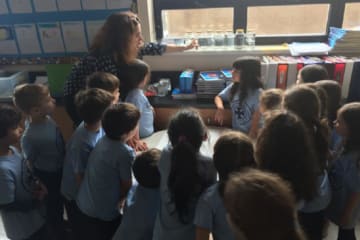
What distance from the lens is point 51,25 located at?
2.35 metres

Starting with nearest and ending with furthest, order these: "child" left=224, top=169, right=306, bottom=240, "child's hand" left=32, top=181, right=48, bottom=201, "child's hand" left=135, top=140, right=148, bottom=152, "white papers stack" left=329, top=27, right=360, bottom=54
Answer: "child" left=224, top=169, right=306, bottom=240
"child's hand" left=32, top=181, right=48, bottom=201
"child's hand" left=135, top=140, right=148, bottom=152
"white papers stack" left=329, top=27, right=360, bottom=54

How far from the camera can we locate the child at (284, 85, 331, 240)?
1.23 metres

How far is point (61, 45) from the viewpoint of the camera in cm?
240

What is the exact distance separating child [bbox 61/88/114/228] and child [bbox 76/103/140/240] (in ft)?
0.21

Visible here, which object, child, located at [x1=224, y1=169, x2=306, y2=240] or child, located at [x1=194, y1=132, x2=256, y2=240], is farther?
child, located at [x1=194, y1=132, x2=256, y2=240]

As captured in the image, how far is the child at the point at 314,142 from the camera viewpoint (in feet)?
4.04

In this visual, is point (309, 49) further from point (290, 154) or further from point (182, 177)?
point (182, 177)

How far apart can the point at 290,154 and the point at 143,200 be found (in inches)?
23.1

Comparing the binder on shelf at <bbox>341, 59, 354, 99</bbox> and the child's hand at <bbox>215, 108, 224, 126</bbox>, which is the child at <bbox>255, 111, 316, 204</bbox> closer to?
the child's hand at <bbox>215, 108, 224, 126</bbox>

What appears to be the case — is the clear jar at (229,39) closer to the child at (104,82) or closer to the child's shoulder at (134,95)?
the child's shoulder at (134,95)

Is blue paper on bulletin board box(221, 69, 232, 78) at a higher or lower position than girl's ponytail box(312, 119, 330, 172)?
higher

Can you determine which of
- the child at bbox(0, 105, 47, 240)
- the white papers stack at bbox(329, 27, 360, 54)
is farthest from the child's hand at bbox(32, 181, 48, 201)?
the white papers stack at bbox(329, 27, 360, 54)

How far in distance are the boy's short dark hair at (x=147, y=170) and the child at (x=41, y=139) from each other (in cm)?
50

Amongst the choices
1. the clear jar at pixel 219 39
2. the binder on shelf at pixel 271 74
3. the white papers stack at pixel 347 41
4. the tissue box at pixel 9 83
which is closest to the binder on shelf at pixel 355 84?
the white papers stack at pixel 347 41
